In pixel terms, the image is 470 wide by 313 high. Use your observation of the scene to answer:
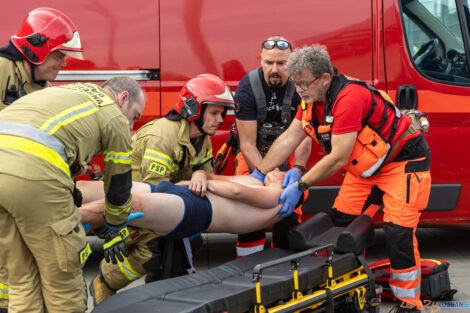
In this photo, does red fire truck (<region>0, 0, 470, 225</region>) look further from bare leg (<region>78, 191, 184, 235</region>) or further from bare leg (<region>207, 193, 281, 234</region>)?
bare leg (<region>78, 191, 184, 235</region>)

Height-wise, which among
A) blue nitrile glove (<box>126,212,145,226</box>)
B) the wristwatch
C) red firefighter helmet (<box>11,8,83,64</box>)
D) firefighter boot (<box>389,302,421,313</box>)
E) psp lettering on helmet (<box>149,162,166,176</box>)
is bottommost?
firefighter boot (<box>389,302,421,313</box>)

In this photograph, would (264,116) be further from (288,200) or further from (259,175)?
(288,200)

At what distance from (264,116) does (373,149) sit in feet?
3.32

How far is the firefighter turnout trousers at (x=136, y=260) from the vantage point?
3291 millimetres

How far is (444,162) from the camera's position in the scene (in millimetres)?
4625

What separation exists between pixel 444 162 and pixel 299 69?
173 cm

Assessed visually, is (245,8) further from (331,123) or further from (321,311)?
(321,311)

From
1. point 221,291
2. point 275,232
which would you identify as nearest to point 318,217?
point 275,232

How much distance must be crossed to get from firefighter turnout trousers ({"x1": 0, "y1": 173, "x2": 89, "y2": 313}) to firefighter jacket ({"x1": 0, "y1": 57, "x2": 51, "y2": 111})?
1083mm

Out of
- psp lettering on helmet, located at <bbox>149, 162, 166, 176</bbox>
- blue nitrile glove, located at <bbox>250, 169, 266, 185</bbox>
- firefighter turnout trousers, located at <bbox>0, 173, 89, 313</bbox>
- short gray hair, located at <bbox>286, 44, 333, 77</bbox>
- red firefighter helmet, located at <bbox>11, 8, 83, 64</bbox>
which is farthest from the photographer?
blue nitrile glove, located at <bbox>250, 169, 266, 185</bbox>

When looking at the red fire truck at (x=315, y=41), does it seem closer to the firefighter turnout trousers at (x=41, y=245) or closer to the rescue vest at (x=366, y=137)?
the rescue vest at (x=366, y=137)

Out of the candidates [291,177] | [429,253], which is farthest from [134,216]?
[429,253]

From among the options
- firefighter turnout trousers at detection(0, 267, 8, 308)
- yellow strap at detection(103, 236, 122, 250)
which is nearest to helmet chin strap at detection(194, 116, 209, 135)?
yellow strap at detection(103, 236, 122, 250)

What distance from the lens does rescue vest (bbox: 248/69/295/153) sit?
4.28 meters
